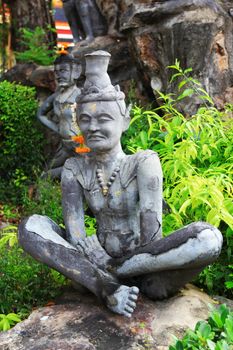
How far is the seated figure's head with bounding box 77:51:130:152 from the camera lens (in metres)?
3.16

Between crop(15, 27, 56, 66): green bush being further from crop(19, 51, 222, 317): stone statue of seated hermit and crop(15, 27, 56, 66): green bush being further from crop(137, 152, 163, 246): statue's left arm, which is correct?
crop(137, 152, 163, 246): statue's left arm

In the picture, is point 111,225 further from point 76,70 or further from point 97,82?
point 76,70

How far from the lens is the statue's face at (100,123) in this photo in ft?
10.4

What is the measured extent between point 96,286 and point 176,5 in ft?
13.3

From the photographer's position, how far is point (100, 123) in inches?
125

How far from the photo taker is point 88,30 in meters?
8.34

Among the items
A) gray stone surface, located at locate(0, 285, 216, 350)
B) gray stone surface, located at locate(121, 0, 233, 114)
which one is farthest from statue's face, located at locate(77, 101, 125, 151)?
gray stone surface, located at locate(121, 0, 233, 114)

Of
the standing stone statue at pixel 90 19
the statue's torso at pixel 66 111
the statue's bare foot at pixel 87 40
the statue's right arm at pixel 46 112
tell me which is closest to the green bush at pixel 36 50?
the standing stone statue at pixel 90 19

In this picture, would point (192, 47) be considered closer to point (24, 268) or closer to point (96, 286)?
point (24, 268)

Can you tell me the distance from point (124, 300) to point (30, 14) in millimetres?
8634

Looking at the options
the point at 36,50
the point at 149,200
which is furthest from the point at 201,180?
the point at 36,50

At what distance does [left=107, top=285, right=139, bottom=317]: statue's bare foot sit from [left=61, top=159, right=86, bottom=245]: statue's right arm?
54 cm

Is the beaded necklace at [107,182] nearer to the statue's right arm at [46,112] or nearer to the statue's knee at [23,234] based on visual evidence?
the statue's knee at [23,234]

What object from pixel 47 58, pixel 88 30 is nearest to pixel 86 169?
pixel 88 30
